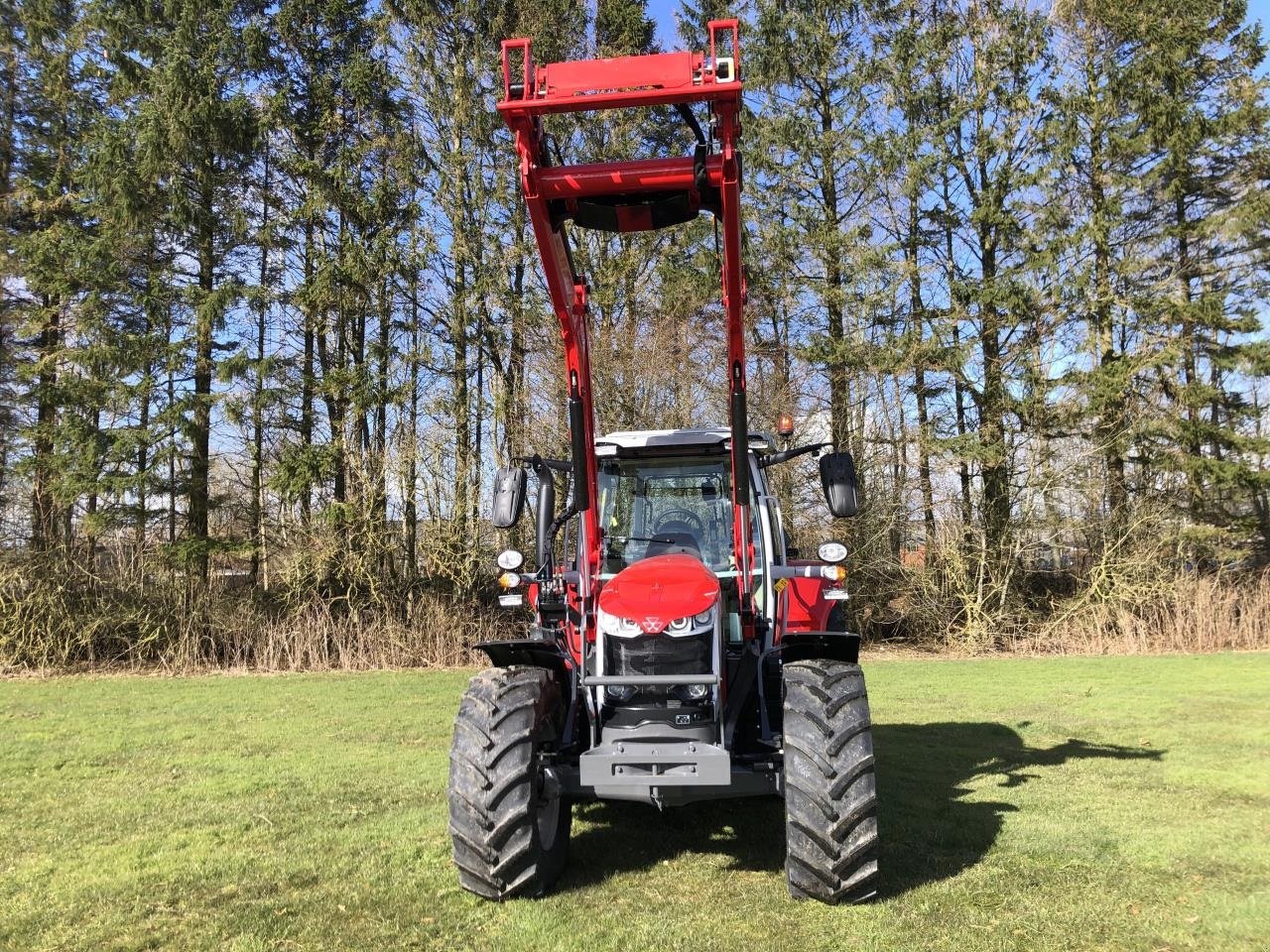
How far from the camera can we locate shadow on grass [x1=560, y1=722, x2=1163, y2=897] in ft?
15.0

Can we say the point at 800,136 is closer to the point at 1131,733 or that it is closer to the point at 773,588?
the point at 1131,733

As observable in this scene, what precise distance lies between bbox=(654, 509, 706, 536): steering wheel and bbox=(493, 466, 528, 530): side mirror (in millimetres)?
917

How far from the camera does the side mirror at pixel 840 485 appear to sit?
5.07 m

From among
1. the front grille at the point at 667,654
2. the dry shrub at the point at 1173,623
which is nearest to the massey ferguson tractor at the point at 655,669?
the front grille at the point at 667,654

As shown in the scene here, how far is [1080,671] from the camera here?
43.2ft

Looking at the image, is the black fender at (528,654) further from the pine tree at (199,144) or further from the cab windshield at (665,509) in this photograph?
the pine tree at (199,144)

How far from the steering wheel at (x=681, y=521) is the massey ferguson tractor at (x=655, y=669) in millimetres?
450

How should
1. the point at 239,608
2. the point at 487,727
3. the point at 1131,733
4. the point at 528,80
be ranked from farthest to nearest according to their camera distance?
the point at 239,608 < the point at 1131,733 < the point at 487,727 < the point at 528,80

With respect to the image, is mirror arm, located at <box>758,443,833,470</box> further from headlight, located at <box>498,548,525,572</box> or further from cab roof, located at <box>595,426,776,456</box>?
headlight, located at <box>498,548,525,572</box>

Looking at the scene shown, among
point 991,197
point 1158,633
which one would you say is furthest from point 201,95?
point 1158,633

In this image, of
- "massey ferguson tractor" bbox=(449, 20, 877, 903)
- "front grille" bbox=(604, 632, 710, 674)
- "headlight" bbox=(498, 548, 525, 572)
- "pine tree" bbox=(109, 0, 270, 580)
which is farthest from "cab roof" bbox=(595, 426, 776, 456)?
"pine tree" bbox=(109, 0, 270, 580)

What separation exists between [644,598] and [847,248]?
1620 centimetres

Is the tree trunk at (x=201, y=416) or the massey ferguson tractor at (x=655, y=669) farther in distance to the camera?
the tree trunk at (x=201, y=416)

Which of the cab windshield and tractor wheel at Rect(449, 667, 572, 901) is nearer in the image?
tractor wheel at Rect(449, 667, 572, 901)
